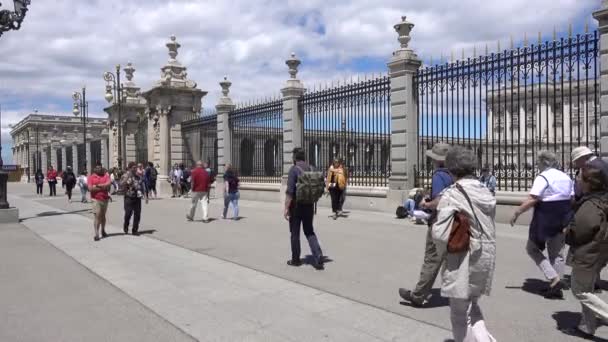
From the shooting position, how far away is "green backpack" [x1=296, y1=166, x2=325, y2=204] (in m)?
7.27

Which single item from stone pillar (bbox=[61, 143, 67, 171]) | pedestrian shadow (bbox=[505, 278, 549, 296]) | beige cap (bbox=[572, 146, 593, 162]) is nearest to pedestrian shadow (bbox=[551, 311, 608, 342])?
pedestrian shadow (bbox=[505, 278, 549, 296])

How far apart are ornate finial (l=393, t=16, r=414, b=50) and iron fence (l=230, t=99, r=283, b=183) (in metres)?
5.66

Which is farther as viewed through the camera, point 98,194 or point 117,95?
point 117,95

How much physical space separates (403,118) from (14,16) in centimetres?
1095

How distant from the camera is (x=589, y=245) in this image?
4328 millimetres

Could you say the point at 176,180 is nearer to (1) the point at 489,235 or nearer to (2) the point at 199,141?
(2) the point at 199,141

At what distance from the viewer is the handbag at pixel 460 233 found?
350cm

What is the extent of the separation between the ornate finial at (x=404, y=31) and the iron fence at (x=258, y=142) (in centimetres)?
566

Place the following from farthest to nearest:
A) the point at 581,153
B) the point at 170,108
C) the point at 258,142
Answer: the point at 170,108, the point at 258,142, the point at 581,153

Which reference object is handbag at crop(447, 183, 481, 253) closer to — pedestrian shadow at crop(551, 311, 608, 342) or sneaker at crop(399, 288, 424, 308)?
pedestrian shadow at crop(551, 311, 608, 342)

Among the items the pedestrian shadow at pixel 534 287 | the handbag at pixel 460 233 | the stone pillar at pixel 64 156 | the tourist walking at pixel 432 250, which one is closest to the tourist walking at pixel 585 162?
the pedestrian shadow at pixel 534 287

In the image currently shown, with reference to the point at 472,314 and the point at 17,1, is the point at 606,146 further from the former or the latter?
the point at 17,1

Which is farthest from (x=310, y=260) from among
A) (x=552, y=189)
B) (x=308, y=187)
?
(x=552, y=189)

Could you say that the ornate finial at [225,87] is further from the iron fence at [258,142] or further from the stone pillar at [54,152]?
the stone pillar at [54,152]
